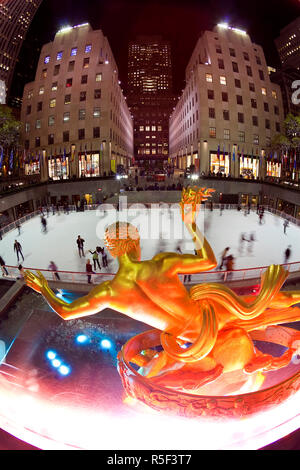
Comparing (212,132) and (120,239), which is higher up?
(212,132)

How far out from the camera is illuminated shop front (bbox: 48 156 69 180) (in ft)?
124

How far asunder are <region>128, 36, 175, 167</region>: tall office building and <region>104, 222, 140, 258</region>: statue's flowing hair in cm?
9714

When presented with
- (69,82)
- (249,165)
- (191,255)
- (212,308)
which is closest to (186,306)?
(212,308)

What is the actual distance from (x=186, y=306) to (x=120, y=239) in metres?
1.50

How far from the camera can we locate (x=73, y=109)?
37344mm

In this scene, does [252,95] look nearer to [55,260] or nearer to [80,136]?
[80,136]

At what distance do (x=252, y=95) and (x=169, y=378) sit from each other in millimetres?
45129

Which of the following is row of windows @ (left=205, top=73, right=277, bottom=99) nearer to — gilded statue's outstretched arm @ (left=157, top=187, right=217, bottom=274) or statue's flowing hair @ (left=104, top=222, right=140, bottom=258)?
gilded statue's outstretched arm @ (left=157, top=187, right=217, bottom=274)

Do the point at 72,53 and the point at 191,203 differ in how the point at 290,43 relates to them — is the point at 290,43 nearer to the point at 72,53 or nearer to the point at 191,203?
the point at 72,53

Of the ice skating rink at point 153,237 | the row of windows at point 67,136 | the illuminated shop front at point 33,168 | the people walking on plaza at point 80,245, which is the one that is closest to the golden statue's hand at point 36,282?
the ice skating rink at point 153,237

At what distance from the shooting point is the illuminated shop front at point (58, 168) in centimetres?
3784

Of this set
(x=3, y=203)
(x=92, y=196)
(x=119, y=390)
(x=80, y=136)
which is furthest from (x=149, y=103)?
(x=119, y=390)

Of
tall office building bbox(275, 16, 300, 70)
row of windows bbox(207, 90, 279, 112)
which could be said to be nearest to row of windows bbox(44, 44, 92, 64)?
row of windows bbox(207, 90, 279, 112)

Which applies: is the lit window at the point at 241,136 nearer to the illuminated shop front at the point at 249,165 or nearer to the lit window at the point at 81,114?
the illuminated shop front at the point at 249,165
